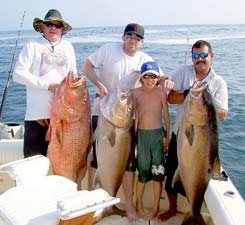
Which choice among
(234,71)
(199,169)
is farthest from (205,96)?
(234,71)

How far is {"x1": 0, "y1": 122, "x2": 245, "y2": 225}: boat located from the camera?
2.15 meters

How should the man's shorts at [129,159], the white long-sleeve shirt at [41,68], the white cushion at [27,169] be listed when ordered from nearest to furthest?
the white cushion at [27,169] < the white long-sleeve shirt at [41,68] < the man's shorts at [129,159]

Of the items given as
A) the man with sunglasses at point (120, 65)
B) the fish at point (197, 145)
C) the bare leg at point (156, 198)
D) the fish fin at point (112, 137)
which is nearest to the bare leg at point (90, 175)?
the man with sunglasses at point (120, 65)

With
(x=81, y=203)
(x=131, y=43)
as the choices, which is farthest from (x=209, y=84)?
(x=81, y=203)

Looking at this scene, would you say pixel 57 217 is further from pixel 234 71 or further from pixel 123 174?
pixel 234 71

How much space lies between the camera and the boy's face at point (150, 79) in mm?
3846

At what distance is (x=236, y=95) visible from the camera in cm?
1310

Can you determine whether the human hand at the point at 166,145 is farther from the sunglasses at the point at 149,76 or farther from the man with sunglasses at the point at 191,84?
the sunglasses at the point at 149,76

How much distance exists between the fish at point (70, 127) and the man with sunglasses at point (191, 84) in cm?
87

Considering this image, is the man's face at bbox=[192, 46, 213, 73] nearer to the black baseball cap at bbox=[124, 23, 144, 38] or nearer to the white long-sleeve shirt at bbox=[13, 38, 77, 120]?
the black baseball cap at bbox=[124, 23, 144, 38]

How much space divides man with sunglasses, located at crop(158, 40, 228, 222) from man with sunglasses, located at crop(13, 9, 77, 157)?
1.14 metres

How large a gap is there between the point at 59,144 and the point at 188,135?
1.22 meters

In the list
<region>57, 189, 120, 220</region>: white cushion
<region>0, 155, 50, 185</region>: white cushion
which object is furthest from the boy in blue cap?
<region>57, 189, 120, 220</region>: white cushion

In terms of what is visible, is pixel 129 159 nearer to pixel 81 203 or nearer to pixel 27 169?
pixel 27 169
